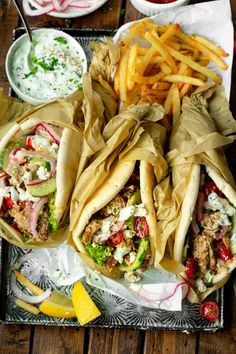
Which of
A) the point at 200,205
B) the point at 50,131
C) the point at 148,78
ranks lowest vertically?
the point at 200,205

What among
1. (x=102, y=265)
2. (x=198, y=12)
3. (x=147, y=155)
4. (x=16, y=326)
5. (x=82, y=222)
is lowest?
(x=16, y=326)

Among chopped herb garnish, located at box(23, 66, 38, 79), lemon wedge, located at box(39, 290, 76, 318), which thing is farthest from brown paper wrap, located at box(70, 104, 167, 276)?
chopped herb garnish, located at box(23, 66, 38, 79)

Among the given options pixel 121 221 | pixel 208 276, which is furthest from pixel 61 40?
pixel 208 276

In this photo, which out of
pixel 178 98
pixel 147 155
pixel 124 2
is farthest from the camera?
pixel 124 2

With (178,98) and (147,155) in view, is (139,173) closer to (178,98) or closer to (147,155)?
(147,155)

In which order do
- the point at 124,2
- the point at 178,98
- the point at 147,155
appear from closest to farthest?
the point at 147,155 < the point at 178,98 < the point at 124,2

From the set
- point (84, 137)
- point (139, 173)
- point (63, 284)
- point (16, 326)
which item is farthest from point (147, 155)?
point (16, 326)

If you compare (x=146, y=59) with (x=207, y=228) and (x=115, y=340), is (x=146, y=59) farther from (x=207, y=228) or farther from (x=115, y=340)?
(x=115, y=340)
